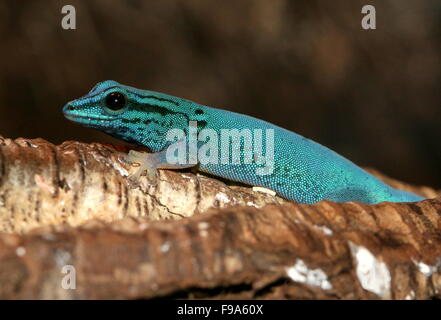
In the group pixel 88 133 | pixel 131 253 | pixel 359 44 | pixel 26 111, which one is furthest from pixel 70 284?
pixel 359 44

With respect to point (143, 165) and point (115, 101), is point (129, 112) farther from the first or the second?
point (143, 165)

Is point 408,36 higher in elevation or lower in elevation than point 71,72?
higher

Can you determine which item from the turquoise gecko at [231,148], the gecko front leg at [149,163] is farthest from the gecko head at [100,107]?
the gecko front leg at [149,163]

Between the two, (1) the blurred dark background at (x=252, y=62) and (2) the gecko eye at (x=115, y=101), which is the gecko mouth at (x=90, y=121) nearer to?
(2) the gecko eye at (x=115, y=101)

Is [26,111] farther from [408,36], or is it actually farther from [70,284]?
[408,36]

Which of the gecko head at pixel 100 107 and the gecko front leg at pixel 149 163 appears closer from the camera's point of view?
the gecko front leg at pixel 149 163

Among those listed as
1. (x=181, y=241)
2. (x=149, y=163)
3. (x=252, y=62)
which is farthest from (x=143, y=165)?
(x=252, y=62)

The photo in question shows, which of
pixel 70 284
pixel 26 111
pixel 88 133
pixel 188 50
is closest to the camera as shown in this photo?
pixel 70 284

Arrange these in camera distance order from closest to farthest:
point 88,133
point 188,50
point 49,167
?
point 49,167, point 188,50, point 88,133
